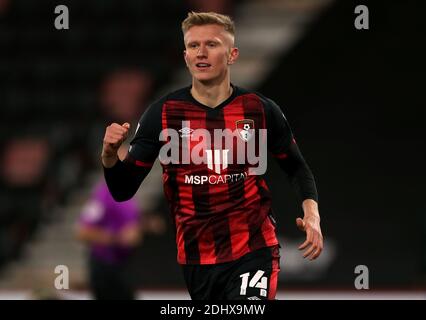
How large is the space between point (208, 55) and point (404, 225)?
723cm

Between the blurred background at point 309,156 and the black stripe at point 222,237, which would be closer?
the black stripe at point 222,237

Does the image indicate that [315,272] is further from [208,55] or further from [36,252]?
[208,55]

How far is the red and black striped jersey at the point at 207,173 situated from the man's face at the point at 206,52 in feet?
0.55

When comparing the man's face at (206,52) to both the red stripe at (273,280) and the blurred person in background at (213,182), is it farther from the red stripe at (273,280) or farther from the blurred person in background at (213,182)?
the red stripe at (273,280)

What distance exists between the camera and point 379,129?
1121 centimetres

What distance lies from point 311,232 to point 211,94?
0.75 meters

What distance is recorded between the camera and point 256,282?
4285 millimetres

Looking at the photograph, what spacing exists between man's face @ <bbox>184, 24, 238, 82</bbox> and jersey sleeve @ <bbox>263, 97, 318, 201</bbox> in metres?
0.29

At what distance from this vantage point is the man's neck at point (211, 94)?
175 inches

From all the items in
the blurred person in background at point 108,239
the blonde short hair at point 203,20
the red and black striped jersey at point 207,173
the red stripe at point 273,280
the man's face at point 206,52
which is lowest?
the blurred person in background at point 108,239

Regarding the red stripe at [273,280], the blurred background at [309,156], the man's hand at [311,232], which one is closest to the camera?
the man's hand at [311,232]

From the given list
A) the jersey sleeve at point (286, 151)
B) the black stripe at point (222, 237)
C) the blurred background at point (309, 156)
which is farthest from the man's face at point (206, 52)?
the blurred background at point (309, 156)

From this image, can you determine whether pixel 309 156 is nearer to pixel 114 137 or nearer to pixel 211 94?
pixel 211 94

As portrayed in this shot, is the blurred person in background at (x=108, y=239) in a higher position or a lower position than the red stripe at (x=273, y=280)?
lower
